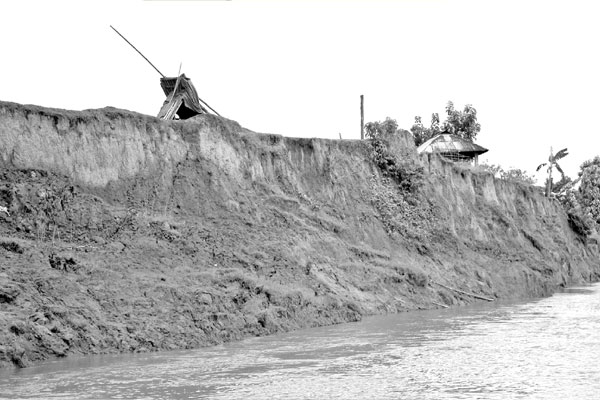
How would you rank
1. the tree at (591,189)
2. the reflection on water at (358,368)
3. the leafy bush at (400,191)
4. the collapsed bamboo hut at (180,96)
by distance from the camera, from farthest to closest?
the tree at (591,189)
the leafy bush at (400,191)
the collapsed bamboo hut at (180,96)
the reflection on water at (358,368)

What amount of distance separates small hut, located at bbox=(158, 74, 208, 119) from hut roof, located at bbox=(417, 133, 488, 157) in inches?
877

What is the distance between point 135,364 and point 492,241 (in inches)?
933

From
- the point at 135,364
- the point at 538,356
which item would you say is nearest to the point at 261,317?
the point at 135,364

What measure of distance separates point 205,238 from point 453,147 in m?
28.6

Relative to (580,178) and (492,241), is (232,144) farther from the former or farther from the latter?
(580,178)

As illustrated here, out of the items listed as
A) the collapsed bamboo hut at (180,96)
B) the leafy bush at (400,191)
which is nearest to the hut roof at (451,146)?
the leafy bush at (400,191)

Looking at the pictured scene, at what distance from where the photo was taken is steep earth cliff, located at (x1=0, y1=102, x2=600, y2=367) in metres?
17.6

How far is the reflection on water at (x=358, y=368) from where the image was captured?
12.9m

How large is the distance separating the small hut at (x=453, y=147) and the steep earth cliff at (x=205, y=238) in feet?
40.7

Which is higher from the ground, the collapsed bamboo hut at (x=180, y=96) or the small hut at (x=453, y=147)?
the small hut at (x=453, y=147)

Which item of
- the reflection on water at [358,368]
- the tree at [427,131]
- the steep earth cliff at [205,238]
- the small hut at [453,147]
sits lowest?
the reflection on water at [358,368]

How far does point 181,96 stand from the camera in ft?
96.2

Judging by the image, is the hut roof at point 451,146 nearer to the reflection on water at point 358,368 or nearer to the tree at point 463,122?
the tree at point 463,122

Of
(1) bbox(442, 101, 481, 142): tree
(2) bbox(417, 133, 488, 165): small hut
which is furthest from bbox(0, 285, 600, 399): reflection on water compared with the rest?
(1) bbox(442, 101, 481, 142): tree
